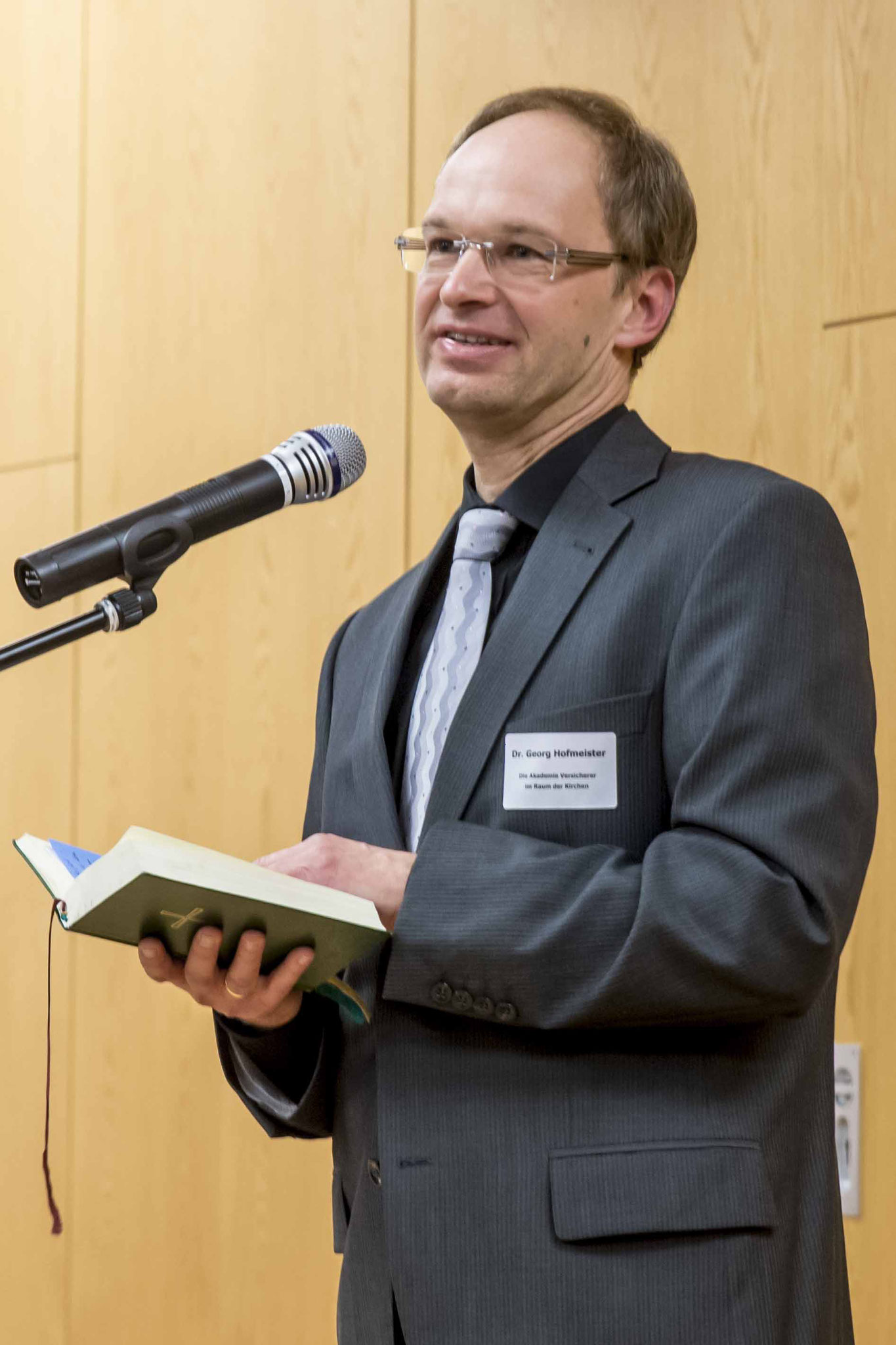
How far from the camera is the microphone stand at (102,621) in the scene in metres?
1.37

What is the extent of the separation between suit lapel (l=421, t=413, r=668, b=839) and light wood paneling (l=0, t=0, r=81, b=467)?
2025mm

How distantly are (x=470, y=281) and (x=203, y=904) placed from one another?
807mm

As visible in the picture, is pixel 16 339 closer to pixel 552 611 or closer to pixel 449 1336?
pixel 552 611

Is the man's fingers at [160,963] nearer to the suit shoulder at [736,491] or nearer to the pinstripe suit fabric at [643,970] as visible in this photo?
the pinstripe suit fabric at [643,970]

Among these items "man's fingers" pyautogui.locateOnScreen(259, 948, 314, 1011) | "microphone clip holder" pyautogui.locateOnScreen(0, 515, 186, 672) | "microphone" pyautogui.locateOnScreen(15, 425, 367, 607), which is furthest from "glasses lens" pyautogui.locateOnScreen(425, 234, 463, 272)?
"man's fingers" pyautogui.locateOnScreen(259, 948, 314, 1011)

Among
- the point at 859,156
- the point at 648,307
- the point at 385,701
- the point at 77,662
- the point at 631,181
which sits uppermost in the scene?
the point at 859,156

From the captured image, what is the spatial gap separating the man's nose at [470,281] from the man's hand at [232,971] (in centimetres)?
77

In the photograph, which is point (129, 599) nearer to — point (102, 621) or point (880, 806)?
point (102, 621)

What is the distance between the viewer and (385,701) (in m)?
1.59

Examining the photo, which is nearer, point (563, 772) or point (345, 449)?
point (563, 772)

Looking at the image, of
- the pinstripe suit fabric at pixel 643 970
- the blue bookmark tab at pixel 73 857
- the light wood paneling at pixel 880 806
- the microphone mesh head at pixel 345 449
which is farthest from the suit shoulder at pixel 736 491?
the light wood paneling at pixel 880 806

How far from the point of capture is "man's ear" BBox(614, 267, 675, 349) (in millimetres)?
1688

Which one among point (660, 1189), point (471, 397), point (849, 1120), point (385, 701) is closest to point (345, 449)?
point (471, 397)

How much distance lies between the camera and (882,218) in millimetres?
2350
